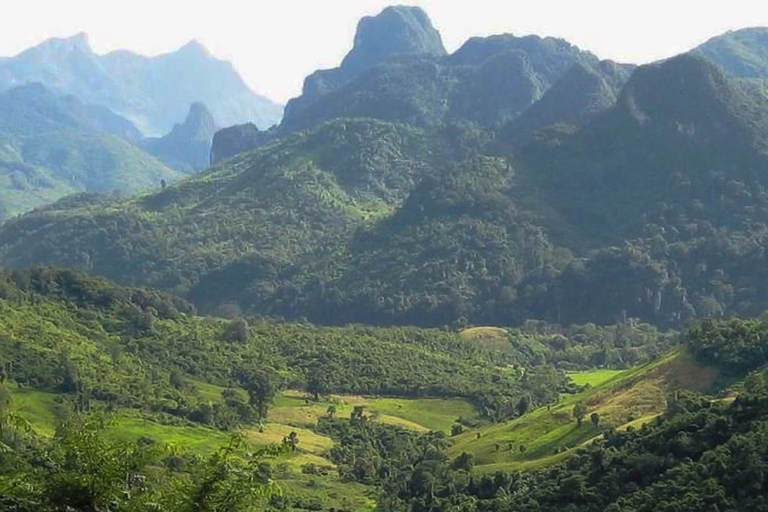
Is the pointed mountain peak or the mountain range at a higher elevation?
the pointed mountain peak

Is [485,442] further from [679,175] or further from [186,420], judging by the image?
[679,175]

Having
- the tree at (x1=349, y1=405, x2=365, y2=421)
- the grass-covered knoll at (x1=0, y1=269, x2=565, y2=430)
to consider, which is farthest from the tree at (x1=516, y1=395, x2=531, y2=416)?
the tree at (x1=349, y1=405, x2=365, y2=421)

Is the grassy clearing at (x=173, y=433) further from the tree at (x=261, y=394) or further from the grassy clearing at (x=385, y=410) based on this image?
the grassy clearing at (x=385, y=410)

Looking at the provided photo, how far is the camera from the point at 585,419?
226ft

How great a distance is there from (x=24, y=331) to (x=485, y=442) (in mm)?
47260

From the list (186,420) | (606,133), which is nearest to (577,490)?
(186,420)

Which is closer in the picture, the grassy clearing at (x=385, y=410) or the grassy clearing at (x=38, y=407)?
the grassy clearing at (x=38, y=407)

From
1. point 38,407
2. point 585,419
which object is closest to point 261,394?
point 38,407

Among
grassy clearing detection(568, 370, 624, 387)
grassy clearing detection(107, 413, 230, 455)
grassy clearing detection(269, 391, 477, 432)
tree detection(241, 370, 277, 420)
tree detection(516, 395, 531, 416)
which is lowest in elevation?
grassy clearing detection(568, 370, 624, 387)

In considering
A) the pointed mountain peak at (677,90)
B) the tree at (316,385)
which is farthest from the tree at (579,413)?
the pointed mountain peak at (677,90)

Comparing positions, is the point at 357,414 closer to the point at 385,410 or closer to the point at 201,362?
the point at 385,410

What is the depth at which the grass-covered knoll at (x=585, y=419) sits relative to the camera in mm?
64875

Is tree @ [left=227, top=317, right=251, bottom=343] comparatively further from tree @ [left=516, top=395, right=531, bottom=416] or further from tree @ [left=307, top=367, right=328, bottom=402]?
tree @ [left=516, top=395, right=531, bottom=416]

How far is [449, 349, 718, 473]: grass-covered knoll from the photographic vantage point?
6488 cm
